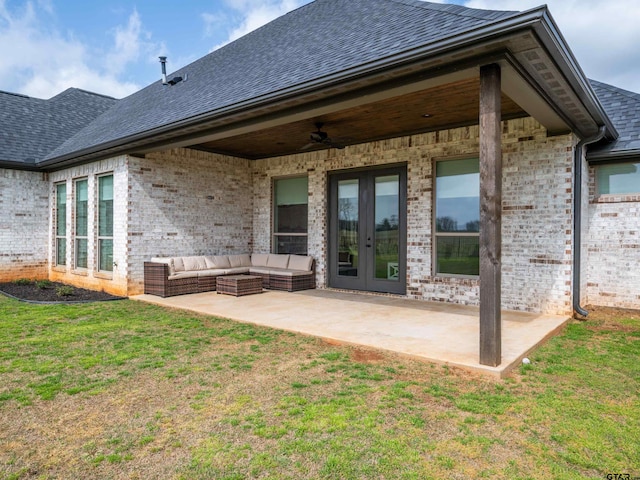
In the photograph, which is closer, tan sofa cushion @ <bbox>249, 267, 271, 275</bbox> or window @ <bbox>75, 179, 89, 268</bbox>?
tan sofa cushion @ <bbox>249, 267, 271, 275</bbox>

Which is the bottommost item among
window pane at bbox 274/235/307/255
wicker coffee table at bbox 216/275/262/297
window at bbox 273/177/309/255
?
wicker coffee table at bbox 216/275/262/297

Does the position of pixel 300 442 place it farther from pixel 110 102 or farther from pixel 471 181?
pixel 110 102

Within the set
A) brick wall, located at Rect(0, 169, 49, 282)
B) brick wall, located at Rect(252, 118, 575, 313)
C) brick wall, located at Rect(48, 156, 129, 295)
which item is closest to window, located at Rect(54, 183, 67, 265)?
brick wall, located at Rect(48, 156, 129, 295)

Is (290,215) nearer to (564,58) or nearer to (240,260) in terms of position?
(240,260)

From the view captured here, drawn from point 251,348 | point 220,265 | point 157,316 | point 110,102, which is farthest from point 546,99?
point 110,102

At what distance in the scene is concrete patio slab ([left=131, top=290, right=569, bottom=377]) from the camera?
421cm

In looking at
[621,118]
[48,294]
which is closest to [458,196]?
[621,118]

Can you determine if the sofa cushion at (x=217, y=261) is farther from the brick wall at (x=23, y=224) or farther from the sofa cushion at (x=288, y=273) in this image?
the brick wall at (x=23, y=224)

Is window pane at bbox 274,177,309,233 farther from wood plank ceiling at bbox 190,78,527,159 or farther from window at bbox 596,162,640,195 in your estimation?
window at bbox 596,162,640,195

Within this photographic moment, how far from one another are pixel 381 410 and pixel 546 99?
388 cm

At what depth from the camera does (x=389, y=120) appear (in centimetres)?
666

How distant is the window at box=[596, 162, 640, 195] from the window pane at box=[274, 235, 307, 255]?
5.54m

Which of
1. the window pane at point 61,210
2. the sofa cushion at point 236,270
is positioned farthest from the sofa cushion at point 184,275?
the window pane at point 61,210

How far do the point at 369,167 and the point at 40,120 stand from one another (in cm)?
930
